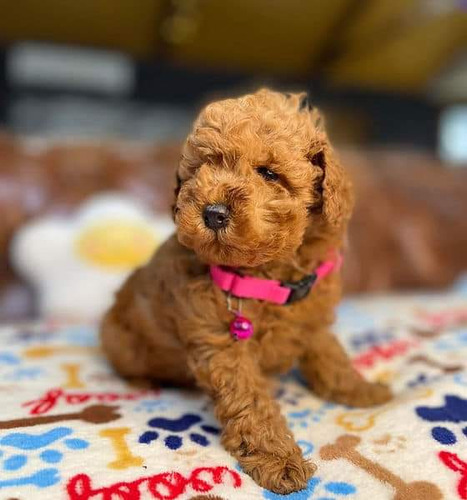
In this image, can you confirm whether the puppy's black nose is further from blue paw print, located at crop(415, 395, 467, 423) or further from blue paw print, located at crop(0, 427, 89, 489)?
blue paw print, located at crop(415, 395, 467, 423)

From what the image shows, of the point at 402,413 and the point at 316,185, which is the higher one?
the point at 316,185

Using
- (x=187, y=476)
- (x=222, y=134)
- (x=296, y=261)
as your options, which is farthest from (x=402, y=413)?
(x=222, y=134)

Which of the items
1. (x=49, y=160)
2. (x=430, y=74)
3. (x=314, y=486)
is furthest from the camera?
(x=430, y=74)

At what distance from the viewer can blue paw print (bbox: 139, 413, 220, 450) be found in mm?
1413

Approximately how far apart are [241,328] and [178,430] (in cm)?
33

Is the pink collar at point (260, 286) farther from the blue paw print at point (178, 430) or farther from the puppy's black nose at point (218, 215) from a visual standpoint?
the blue paw print at point (178, 430)

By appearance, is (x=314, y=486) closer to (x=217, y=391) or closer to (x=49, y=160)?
(x=217, y=391)

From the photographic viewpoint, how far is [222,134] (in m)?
1.32

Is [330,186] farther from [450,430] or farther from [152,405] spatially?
[152,405]

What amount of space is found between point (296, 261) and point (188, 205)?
16.1 inches

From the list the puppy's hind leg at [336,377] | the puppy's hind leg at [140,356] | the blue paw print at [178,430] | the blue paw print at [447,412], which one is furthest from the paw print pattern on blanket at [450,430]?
the puppy's hind leg at [140,356]

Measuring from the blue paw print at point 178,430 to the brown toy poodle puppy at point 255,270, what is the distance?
0.32ft

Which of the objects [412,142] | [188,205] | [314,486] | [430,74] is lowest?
[314,486]

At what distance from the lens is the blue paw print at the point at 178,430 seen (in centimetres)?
141
